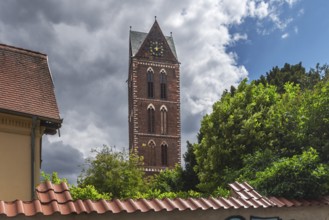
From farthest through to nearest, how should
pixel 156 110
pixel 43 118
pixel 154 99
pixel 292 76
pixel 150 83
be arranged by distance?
pixel 150 83 < pixel 154 99 < pixel 156 110 < pixel 292 76 < pixel 43 118

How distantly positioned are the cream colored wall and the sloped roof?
6266cm

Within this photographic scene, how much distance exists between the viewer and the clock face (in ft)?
250

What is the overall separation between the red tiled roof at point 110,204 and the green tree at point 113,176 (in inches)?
1039

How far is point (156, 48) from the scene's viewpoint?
7638cm

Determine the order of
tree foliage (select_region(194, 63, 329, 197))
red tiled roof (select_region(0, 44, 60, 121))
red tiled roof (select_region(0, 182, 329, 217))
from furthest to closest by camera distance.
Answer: tree foliage (select_region(194, 63, 329, 197))
red tiled roof (select_region(0, 44, 60, 121))
red tiled roof (select_region(0, 182, 329, 217))

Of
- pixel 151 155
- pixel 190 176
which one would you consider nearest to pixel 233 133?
pixel 190 176

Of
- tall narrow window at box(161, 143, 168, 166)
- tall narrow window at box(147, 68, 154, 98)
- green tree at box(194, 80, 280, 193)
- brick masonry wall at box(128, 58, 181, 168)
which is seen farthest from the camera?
tall narrow window at box(147, 68, 154, 98)

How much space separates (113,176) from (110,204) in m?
28.8

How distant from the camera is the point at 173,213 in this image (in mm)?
8141

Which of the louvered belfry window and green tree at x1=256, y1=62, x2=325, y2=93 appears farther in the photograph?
the louvered belfry window

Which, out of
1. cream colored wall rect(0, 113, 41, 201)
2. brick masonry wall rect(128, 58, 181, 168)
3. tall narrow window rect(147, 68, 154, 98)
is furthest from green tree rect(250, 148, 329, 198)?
tall narrow window rect(147, 68, 154, 98)

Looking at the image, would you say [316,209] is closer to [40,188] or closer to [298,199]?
[298,199]

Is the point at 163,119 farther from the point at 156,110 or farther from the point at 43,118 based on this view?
the point at 43,118

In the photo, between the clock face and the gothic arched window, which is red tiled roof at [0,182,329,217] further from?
the clock face
